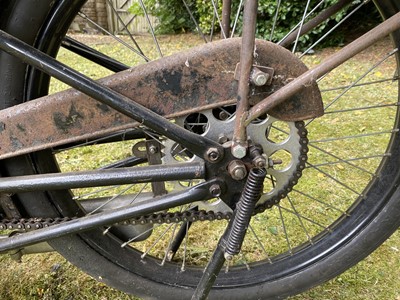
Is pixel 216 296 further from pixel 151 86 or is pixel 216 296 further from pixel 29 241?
pixel 151 86

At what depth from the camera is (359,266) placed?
6.39 feet

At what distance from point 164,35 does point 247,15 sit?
5.69m

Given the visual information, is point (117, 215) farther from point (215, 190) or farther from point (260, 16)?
point (260, 16)

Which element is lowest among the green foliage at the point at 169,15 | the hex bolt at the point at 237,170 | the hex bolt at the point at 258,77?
the hex bolt at the point at 237,170

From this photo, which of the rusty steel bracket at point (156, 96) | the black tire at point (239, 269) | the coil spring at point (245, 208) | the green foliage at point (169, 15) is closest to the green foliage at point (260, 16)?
the green foliage at point (169, 15)

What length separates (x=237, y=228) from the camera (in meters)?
1.25

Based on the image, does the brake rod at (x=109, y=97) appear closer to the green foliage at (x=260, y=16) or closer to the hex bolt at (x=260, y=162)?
the hex bolt at (x=260, y=162)

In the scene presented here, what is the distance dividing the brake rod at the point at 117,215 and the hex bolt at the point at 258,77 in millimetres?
302

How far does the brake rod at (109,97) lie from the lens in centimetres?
108

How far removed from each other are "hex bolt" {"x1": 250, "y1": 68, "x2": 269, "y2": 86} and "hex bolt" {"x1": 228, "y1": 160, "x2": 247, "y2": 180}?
0.22 meters

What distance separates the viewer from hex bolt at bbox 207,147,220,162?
120 centimetres

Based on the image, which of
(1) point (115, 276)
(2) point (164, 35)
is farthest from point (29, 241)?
(2) point (164, 35)

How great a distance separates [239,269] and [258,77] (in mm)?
750

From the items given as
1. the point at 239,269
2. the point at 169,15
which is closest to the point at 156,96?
the point at 239,269
